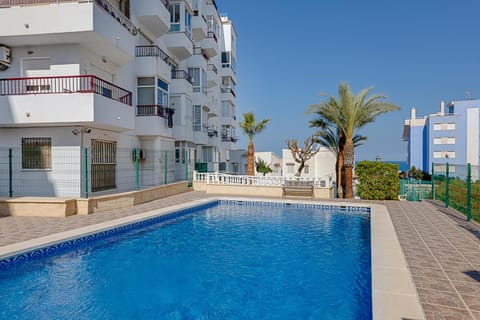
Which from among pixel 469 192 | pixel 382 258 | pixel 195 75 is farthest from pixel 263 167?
pixel 382 258

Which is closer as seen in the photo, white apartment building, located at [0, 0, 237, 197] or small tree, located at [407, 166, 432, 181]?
white apartment building, located at [0, 0, 237, 197]

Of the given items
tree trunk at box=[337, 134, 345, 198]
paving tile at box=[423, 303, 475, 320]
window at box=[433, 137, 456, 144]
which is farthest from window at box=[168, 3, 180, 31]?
window at box=[433, 137, 456, 144]

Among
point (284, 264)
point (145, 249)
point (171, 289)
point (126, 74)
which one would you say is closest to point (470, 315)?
point (284, 264)

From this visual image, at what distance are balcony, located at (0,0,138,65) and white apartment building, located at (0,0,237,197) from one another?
1.5 inches

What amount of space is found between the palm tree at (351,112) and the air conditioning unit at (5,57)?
16288mm

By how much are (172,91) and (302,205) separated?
12.2 m

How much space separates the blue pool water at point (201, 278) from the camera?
14.7ft

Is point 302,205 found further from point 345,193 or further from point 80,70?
point 80,70

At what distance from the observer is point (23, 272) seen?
5.82 m

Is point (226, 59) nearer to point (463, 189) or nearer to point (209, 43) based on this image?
point (209, 43)

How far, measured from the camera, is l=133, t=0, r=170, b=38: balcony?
16.5 m

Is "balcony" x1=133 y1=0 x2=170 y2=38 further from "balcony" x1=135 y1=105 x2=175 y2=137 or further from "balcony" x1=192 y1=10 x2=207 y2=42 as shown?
"balcony" x1=192 y1=10 x2=207 y2=42

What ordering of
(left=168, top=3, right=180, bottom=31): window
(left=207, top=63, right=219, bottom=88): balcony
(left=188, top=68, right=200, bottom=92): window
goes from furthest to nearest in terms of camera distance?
(left=207, top=63, right=219, bottom=88): balcony, (left=188, top=68, right=200, bottom=92): window, (left=168, top=3, right=180, bottom=31): window

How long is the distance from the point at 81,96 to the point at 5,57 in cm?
434
